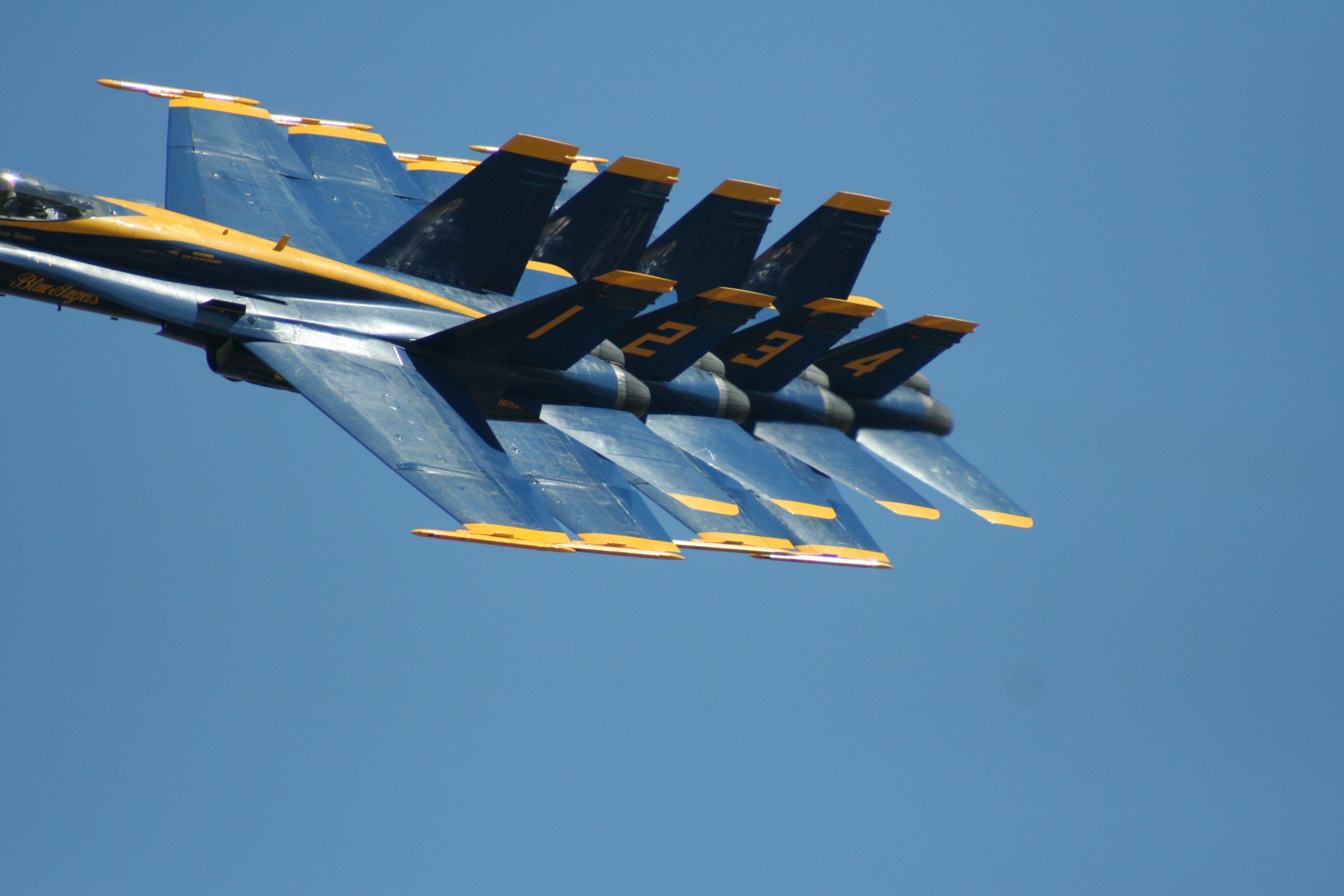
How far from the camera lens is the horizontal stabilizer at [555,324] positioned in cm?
2255

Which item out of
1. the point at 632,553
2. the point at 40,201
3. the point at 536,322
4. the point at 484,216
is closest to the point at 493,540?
the point at 632,553

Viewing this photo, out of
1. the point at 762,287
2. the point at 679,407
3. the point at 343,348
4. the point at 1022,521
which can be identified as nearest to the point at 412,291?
the point at 343,348

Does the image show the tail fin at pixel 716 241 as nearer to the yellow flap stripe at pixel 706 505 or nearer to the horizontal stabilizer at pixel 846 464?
the horizontal stabilizer at pixel 846 464

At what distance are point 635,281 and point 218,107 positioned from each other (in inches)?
354

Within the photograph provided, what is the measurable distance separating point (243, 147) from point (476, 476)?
27.3 ft

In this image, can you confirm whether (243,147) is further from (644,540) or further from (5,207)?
(644,540)

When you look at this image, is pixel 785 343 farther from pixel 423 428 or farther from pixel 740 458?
pixel 423 428

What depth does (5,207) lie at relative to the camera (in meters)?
20.8

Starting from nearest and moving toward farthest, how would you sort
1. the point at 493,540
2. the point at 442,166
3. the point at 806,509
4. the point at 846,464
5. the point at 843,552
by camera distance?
the point at 493,540, the point at 843,552, the point at 806,509, the point at 846,464, the point at 442,166

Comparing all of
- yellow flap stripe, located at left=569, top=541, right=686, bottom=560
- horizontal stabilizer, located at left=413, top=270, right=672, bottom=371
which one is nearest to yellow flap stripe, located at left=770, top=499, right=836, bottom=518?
yellow flap stripe, located at left=569, top=541, right=686, bottom=560

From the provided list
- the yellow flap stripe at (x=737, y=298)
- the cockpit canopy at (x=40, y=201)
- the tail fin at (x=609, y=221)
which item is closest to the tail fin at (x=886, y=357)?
the yellow flap stripe at (x=737, y=298)

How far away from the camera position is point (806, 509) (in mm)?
25359

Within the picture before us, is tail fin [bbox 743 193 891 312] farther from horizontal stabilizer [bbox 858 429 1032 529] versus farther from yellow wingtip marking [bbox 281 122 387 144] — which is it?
yellow wingtip marking [bbox 281 122 387 144]

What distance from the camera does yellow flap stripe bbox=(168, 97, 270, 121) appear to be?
25859mm
